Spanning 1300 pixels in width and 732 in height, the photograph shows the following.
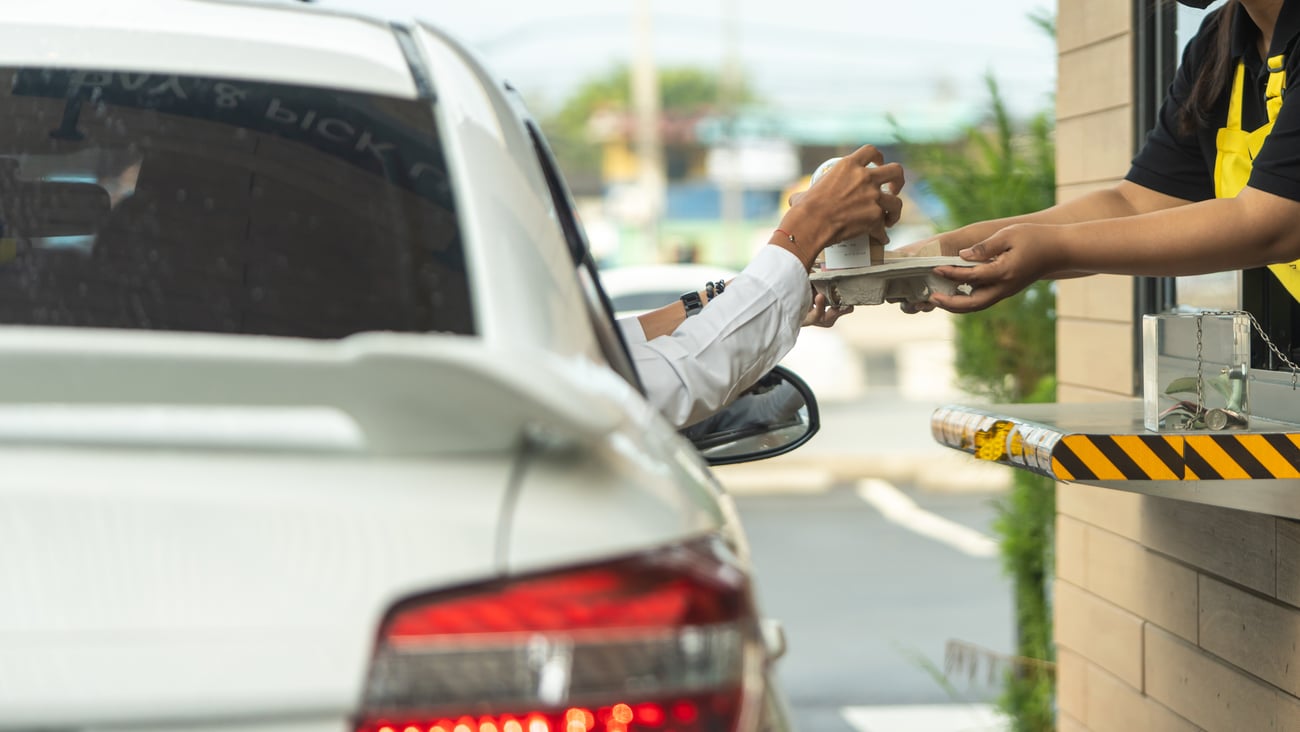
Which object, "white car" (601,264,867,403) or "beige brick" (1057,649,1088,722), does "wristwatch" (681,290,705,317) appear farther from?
"white car" (601,264,867,403)

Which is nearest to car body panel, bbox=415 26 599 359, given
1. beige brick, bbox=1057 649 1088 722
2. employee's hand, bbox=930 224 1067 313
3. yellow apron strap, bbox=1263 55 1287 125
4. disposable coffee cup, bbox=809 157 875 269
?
disposable coffee cup, bbox=809 157 875 269

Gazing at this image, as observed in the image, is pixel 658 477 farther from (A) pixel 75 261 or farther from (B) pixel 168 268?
(A) pixel 75 261

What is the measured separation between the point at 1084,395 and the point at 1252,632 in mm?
1472

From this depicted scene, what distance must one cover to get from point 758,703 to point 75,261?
95cm

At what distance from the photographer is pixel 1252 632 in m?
3.32

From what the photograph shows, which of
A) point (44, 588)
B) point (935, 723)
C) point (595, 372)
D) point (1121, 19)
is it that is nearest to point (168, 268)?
point (595, 372)

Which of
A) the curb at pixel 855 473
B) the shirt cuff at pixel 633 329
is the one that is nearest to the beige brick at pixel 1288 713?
the shirt cuff at pixel 633 329

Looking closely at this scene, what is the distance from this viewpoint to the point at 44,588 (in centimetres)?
97

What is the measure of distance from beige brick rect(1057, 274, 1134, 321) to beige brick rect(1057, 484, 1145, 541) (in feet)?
1.70

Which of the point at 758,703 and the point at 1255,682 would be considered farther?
the point at 1255,682

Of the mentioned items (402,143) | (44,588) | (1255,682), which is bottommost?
(1255,682)

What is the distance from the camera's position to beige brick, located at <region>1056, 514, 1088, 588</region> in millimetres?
4594

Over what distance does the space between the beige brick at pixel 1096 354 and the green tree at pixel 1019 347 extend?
100 centimetres

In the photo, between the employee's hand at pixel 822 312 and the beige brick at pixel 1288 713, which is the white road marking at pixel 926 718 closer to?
the beige brick at pixel 1288 713
